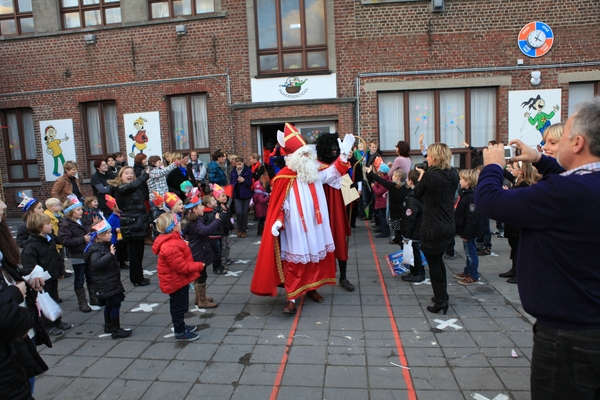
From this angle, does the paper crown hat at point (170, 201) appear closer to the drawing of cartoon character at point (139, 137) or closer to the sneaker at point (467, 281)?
the sneaker at point (467, 281)

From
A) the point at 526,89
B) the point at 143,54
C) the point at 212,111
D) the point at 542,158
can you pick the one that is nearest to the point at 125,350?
the point at 542,158

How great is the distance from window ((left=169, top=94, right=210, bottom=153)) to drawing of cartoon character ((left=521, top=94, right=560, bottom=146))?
8930 millimetres

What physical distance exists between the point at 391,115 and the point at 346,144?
7.27 meters

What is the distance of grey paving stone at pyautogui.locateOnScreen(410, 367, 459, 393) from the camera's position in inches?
146

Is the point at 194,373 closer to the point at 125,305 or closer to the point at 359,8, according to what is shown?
the point at 125,305

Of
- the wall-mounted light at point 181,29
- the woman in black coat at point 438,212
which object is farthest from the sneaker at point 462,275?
the wall-mounted light at point 181,29

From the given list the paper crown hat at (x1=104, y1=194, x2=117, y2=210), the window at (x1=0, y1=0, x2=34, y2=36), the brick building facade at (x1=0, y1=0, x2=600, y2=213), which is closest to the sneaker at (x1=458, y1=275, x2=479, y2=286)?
the paper crown hat at (x1=104, y1=194, x2=117, y2=210)

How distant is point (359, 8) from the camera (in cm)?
1183

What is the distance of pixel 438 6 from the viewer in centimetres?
1148

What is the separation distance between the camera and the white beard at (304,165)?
554 centimetres

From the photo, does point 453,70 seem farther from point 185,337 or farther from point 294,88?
point 185,337

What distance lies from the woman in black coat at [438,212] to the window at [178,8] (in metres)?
9.81

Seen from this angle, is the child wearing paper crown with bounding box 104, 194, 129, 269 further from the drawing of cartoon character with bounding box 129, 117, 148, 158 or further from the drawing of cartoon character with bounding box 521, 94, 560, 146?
the drawing of cartoon character with bounding box 521, 94, 560, 146

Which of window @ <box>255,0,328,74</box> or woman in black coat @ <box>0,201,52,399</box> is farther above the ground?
window @ <box>255,0,328,74</box>
